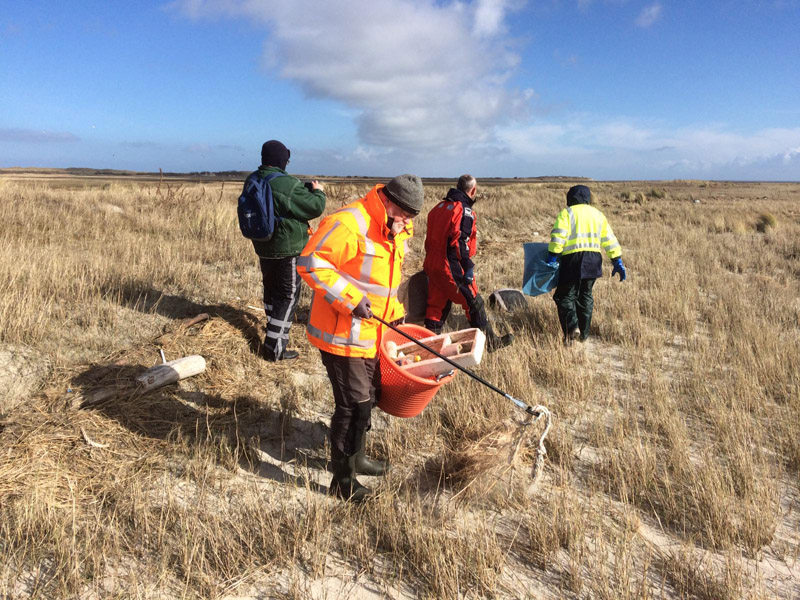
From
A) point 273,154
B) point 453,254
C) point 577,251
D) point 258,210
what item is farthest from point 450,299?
point 273,154

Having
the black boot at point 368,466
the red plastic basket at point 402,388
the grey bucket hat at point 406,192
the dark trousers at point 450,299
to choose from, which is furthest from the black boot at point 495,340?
the grey bucket hat at point 406,192

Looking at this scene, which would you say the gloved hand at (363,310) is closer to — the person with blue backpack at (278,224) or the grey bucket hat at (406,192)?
the grey bucket hat at (406,192)

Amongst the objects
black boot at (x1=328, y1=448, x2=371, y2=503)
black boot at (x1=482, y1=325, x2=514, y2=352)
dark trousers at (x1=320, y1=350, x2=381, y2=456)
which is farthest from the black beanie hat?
black boot at (x1=328, y1=448, x2=371, y2=503)

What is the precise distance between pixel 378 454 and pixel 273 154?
307 centimetres

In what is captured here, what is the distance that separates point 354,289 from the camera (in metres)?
2.84

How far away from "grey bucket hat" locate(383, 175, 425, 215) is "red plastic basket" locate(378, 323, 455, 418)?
2.85ft

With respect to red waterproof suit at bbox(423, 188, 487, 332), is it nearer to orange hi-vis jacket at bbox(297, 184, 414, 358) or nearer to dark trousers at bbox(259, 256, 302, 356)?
dark trousers at bbox(259, 256, 302, 356)

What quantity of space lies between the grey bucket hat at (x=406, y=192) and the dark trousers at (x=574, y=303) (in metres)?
3.63

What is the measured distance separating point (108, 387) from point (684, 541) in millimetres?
4398

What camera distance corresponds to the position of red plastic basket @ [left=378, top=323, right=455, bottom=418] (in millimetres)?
2986

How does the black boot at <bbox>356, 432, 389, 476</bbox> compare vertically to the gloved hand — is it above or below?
below

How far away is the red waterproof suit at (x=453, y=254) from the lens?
17.4 ft

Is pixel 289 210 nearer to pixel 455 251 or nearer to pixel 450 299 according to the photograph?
pixel 455 251

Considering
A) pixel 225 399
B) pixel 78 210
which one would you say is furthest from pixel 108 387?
pixel 78 210
